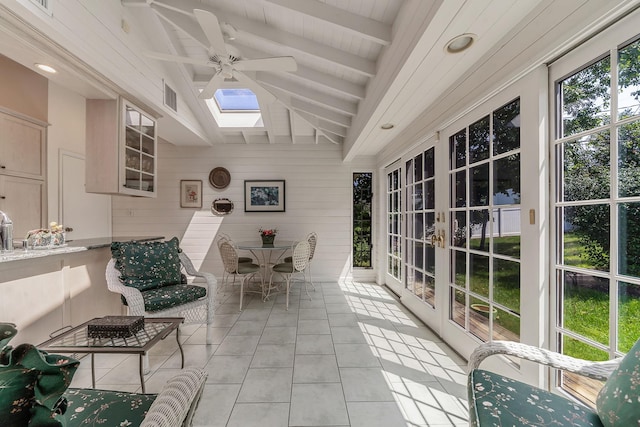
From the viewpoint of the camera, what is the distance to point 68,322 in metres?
2.21

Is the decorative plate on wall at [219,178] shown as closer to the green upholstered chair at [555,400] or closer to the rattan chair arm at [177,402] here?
the rattan chair arm at [177,402]

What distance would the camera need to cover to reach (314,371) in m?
2.03

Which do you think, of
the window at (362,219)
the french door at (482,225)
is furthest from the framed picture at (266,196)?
the french door at (482,225)

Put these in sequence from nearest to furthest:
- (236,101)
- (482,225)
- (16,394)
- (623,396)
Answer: (16,394), (623,396), (482,225), (236,101)

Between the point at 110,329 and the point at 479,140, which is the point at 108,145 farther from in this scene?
the point at 479,140

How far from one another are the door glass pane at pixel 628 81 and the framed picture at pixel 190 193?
501 centimetres

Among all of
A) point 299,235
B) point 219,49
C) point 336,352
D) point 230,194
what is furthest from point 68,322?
point 299,235

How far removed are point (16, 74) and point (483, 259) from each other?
5432mm

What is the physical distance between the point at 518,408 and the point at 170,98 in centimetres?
399

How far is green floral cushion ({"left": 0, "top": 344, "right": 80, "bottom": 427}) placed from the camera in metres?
0.52

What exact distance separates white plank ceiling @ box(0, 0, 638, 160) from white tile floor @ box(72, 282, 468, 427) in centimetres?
214

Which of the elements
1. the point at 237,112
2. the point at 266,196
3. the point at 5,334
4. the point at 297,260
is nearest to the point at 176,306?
the point at 297,260

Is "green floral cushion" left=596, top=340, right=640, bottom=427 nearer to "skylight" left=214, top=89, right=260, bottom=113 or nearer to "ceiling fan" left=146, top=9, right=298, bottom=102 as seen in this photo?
"ceiling fan" left=146, top=9, right=298, bottom=102

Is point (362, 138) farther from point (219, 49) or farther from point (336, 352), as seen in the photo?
point (336, 352)
